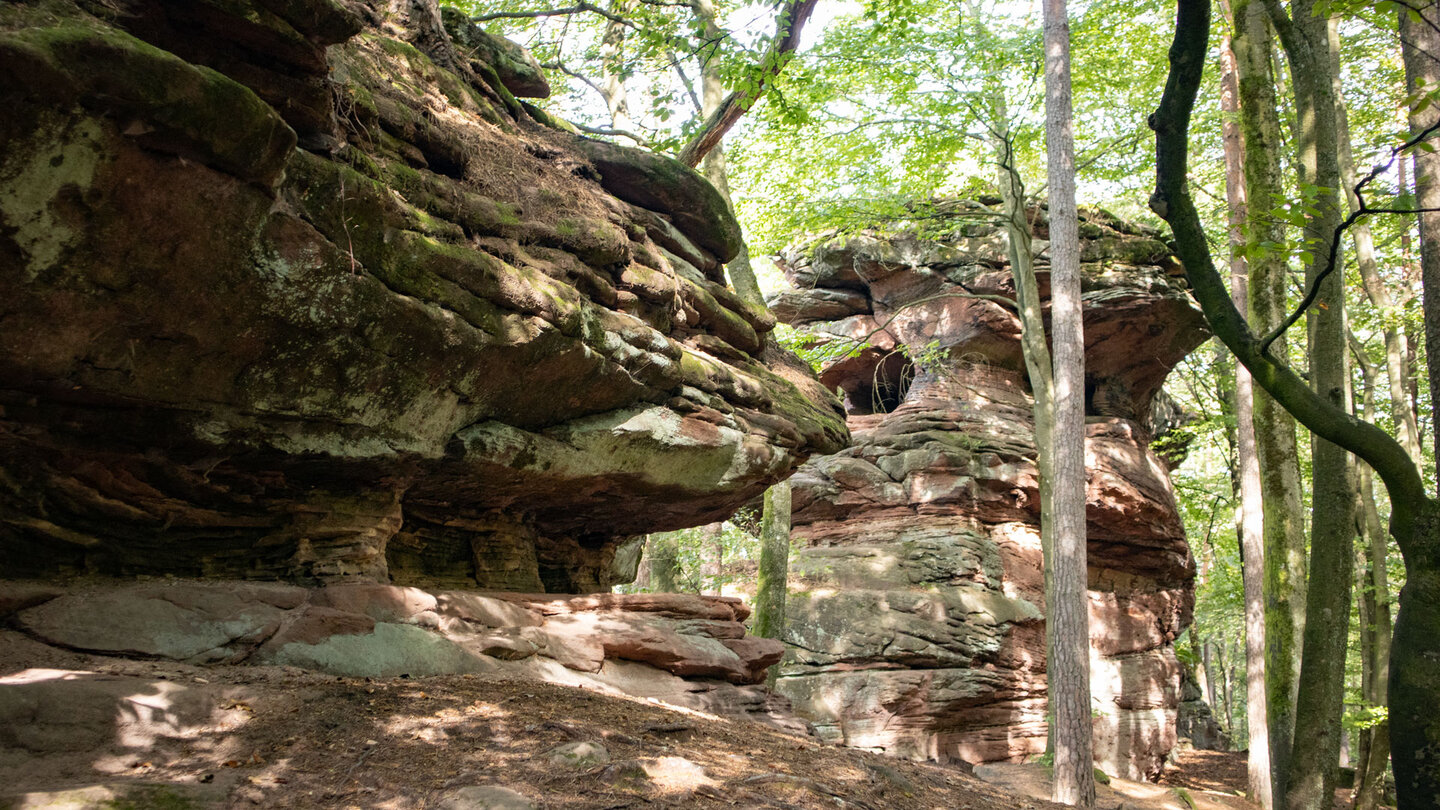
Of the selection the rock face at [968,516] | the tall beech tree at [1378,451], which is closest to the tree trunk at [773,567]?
the rock face at [968,516]

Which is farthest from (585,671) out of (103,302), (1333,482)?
(1333,482)

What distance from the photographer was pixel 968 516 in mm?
19031

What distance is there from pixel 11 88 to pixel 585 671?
5.85 metres

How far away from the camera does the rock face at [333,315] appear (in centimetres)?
489

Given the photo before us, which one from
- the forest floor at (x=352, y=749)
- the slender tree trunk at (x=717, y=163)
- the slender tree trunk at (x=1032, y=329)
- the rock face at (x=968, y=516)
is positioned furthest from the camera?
the rock face at (x=968, y=516)

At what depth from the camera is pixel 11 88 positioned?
4297 mm

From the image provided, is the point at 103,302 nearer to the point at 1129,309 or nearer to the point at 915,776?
the point at 915,776

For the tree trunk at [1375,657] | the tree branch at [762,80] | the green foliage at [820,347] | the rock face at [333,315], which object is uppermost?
the tree branch at [762,80]

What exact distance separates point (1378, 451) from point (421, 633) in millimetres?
7324

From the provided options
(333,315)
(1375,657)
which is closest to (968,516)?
(1375,657)

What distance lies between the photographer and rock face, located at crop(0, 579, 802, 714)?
565 cm

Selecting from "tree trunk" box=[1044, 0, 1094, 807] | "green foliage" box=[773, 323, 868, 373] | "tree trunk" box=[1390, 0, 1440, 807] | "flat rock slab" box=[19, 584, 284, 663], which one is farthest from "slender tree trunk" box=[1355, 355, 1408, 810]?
"flat rock slab" box=[19, 584, 284, 663]

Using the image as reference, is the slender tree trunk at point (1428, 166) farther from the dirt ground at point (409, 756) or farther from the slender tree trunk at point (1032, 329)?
the slender tree trunk at point (1032, 329)

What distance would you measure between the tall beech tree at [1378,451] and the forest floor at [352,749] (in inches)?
122
